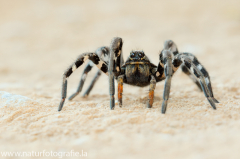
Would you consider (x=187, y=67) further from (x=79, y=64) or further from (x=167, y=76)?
(x=79, y=64)

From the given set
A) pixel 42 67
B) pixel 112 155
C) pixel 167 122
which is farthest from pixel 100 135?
pixel 42 67

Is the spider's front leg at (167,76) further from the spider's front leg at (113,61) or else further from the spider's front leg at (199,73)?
the spider's front leg at (113,61)

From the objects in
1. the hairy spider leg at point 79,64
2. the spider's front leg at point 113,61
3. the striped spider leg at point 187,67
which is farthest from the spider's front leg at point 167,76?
the hairy spider leg at point 79,64

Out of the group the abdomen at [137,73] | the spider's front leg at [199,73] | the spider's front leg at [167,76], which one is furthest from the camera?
the abdomen at [137,73]

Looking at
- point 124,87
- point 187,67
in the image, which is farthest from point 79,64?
point 124,87

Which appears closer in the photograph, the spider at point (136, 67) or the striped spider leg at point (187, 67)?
the striped spider leg at point (187, 67)

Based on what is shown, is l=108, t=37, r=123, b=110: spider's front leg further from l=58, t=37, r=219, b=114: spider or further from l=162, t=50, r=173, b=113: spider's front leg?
l=162, t=50, r=173, b=113: spider's front leg

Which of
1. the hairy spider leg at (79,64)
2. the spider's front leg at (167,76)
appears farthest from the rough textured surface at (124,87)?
the hairy spider leg at (79,64)

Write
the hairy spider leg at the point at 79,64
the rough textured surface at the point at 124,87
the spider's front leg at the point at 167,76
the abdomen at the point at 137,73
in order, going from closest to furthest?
the rough textured surface at the point at 124,87
the spider's front leg at the point at 167,76
the hairy spider leg at the point at 79,64
the abdomen at the point at 137,73
